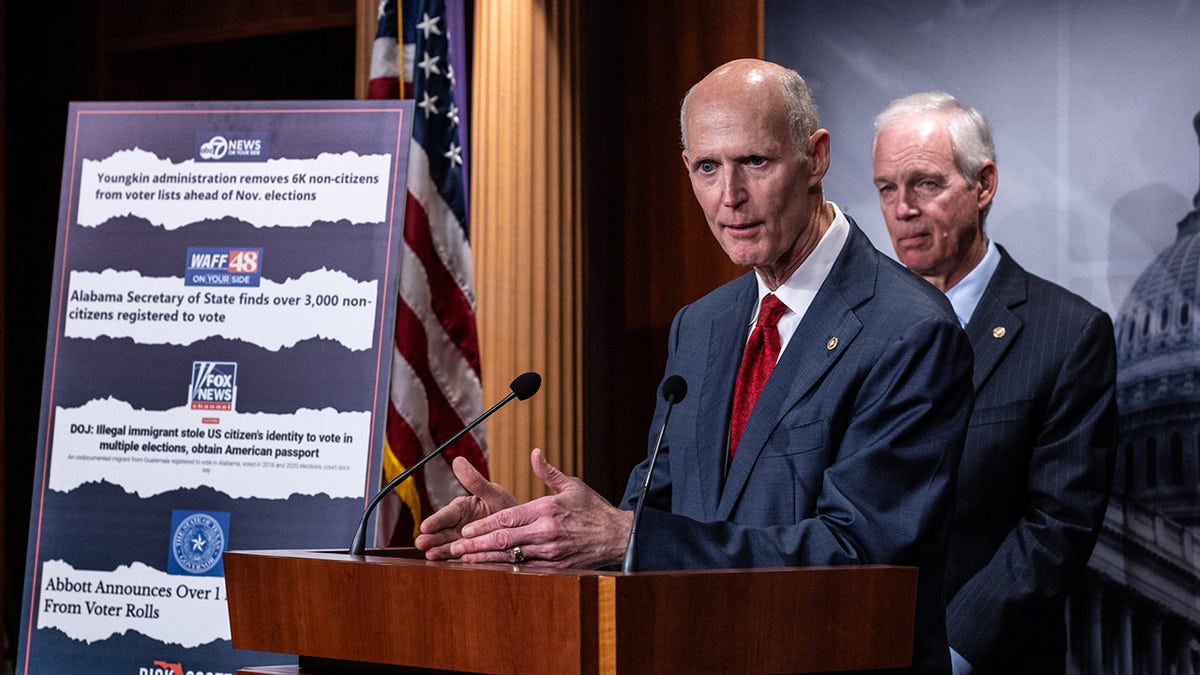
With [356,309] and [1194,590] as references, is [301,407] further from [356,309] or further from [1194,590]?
[1194,590]

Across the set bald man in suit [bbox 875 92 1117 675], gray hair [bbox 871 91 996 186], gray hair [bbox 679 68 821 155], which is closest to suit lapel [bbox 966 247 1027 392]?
bald man in suit [bbox 875 92 1117 675]

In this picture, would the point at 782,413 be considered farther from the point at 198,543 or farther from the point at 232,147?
the point at 232,147

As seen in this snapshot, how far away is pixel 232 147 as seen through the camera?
352 centimetres

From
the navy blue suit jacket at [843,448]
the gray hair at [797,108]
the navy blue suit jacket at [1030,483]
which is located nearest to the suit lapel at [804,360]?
the navy blue suit jacket at [843,448]

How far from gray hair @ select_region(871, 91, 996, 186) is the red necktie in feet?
4.02

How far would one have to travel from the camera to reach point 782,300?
232 cm

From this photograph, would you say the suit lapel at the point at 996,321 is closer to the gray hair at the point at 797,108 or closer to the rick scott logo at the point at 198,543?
the gray hair at the point at 797,108

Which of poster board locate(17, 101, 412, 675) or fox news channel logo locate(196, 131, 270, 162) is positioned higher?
fox news channel logo locate(196, 131, 270, 162)

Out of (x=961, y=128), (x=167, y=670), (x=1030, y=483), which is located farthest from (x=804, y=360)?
(x=167, y=670)

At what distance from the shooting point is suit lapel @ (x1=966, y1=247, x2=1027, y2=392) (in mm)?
3057

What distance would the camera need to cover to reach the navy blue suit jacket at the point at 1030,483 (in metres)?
2.82

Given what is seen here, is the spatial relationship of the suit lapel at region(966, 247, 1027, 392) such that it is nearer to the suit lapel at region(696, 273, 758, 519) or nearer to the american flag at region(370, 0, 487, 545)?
the suit lapel at region(696, 273, 758, 519)

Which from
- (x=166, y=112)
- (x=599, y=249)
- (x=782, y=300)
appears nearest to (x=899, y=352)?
(x=782, y=300)

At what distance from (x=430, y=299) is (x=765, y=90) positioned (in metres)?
1.78
